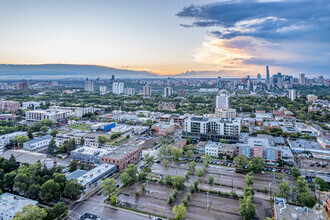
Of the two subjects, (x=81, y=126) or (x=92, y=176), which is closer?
(x=92, y=176)

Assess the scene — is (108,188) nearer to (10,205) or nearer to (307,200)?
(10,205)

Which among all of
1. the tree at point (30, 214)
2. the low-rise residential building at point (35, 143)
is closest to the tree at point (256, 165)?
the tree at point (30, 214)

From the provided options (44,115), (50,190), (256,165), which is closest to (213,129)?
(256,165)

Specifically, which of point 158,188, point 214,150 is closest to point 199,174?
point 158,188

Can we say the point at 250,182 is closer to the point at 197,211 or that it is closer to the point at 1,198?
the point at 197,211

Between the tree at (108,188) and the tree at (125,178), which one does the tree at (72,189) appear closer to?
the tree at (108,188)

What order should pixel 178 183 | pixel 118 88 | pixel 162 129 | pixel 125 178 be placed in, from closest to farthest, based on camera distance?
1. pixel 178 183
2. pixel 125 178
3. pixel 162 129
4. pixel 118 88
